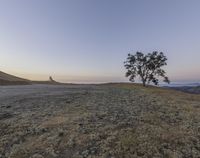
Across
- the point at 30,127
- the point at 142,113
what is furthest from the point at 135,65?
the point at 30,127

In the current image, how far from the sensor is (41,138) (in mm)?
8375

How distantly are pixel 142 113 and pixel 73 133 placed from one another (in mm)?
4702

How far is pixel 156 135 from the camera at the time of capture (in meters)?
8.46

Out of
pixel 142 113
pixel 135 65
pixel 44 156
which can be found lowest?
pixel 44 156

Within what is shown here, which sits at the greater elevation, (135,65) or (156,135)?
(135,65)

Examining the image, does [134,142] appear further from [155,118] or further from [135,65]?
[135,65]

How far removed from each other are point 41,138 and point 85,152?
83.2 inches

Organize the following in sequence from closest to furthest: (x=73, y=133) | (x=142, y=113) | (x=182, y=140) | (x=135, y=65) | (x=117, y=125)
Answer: (x=182, y=140) < (x=73, y=133) < (x=117, y=125) < (x=142, y=113) < (x=135, y=65)

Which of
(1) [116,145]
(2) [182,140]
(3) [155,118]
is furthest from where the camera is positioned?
(3) [155,118]

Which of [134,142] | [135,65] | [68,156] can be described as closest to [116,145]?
[134,142]

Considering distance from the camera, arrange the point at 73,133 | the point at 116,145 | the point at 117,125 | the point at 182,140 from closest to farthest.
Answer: the point at 116,145
the point at 182,140
the point at 73,133
the point at 117,125

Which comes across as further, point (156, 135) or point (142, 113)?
point (142, 113)

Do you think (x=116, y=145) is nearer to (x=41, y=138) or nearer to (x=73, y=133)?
(x=73, y=133)

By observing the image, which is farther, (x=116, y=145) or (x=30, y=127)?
(x=30, y=127)
